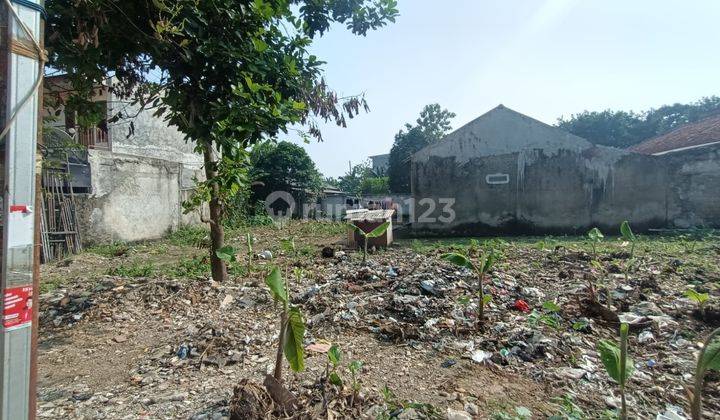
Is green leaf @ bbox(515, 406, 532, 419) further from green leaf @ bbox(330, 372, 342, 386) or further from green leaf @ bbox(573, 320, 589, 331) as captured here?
green leaf @ bbox(573, 320, 589, 331)

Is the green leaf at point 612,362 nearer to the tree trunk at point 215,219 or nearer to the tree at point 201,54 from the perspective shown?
the tree at point 201,54

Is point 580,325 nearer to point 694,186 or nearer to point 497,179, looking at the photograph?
point 497,179

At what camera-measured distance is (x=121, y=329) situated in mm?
3664

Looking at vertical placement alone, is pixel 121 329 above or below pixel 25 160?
below

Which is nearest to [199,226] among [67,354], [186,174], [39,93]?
[186,174]

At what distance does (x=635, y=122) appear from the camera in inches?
1068

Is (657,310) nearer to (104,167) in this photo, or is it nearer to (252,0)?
(252,0)

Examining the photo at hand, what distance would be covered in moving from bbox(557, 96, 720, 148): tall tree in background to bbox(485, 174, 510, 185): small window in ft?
65.2

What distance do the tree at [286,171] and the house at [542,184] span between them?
7.75 metres

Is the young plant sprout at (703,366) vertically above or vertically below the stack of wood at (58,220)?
below

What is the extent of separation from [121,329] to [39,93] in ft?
10.3

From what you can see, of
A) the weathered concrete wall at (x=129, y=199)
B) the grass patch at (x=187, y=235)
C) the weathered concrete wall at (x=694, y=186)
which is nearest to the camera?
the weathered concrete wall at (x=129, y=199)

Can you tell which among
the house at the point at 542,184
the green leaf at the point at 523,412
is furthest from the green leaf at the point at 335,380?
the house at the point at 542,184

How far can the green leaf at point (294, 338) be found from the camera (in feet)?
6.77
